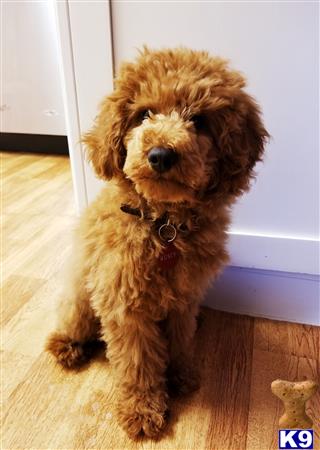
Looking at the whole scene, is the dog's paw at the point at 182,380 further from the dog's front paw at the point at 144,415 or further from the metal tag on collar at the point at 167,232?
the metal tag on collar at the point at 167,232

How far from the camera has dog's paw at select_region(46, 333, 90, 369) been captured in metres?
1.12

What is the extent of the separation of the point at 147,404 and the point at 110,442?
125 millimetres

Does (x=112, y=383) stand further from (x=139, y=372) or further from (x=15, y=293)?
(x=15, y=293)

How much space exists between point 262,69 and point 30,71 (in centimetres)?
236

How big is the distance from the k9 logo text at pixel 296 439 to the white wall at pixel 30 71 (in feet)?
9.22

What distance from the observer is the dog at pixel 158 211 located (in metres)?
0.77

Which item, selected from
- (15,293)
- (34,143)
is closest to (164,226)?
(15,293)

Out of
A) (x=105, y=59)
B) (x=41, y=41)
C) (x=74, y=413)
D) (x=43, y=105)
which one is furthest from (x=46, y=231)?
(x=41, y=41)

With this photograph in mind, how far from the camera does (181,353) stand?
3.61ft

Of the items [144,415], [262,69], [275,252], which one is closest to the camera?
[144,415]

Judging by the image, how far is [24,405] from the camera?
39.6 inches

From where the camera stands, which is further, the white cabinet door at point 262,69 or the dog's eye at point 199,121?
the white cabinet door at point 262,69

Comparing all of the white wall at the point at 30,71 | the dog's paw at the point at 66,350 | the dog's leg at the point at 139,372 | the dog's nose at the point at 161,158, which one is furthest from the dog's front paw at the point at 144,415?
the white wall at the point at 30,71

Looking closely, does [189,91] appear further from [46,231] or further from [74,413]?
[46,231]
